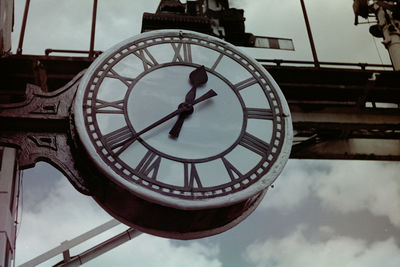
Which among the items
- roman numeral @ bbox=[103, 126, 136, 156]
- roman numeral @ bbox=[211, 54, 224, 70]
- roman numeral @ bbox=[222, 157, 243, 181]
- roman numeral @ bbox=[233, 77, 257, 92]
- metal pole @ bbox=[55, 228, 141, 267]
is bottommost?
metal pole @ bbox=[55, 228, 141, 267]

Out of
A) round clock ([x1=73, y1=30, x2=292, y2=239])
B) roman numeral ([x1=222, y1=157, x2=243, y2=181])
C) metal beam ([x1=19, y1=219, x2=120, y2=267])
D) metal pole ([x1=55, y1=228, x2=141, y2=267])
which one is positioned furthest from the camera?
metal pole ([x1=55, y1=228, x2=141, y2=267])

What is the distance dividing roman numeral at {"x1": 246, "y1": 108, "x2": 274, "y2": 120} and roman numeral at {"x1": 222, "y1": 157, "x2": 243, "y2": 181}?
0.42 metres

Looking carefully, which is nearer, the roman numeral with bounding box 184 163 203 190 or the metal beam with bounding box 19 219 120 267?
the roman numeral with bounding box 184 163 203 190

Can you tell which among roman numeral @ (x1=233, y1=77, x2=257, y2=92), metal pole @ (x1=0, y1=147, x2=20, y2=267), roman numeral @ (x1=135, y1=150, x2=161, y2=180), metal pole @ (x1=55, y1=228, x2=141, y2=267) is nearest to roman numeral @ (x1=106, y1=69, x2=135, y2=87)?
roman numeral @ (x1=135, y1=150, x2=161, y2=180)

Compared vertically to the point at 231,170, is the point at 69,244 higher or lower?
lower

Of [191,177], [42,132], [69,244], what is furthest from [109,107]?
[69,244]

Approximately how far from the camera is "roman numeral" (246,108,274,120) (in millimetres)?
3344

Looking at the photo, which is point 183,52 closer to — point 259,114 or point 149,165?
point 259,114

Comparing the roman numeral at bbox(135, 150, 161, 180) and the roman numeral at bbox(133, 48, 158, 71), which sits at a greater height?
the roman numeral at bbox(133, 48, 158, 71)

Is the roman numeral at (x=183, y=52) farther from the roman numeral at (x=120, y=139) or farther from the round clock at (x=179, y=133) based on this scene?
the roman numeral at (x=120, y=139)

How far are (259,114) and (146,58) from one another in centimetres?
86

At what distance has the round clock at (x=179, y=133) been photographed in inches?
113

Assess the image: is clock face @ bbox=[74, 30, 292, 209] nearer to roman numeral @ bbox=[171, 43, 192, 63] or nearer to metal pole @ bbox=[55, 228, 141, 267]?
roman numeral @ bbox=[171, 43, 192, 63]

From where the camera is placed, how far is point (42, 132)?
120 inches
